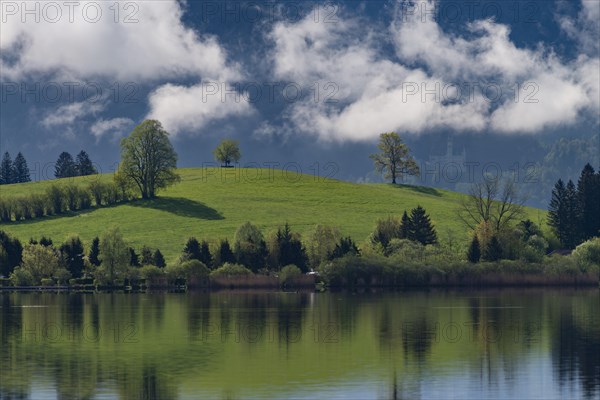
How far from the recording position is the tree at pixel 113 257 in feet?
587

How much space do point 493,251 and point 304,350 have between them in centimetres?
10708

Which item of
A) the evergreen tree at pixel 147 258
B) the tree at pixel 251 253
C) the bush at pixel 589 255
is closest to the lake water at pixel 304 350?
the bush at pixel 589 255

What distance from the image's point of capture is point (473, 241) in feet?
591

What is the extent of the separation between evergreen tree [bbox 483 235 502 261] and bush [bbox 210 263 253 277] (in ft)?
129

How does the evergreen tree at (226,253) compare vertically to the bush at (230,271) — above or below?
above

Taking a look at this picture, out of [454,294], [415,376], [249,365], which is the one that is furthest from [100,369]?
[454,294]

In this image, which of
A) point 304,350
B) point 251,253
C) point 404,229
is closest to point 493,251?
point 404,229

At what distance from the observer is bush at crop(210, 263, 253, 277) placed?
175m

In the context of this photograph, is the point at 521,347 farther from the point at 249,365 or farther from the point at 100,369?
the point at 100,369

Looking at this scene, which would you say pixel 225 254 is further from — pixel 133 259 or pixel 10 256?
pixel 10 256

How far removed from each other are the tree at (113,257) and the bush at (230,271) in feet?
52.2

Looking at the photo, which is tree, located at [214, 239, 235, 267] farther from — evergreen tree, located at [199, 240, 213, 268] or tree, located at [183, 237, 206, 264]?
tree, located at [183, 237, 206, 264]

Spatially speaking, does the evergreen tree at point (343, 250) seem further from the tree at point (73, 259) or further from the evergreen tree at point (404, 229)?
the tree at point (73, 259)

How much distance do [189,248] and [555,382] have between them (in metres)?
126
